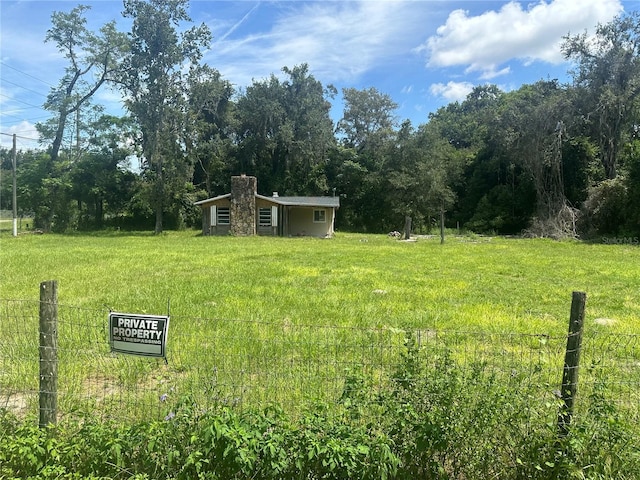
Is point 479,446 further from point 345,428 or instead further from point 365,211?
point 365,211

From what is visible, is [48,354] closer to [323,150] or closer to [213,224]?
[213,224]

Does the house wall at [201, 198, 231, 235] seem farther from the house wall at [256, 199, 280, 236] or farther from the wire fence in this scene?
the wire fence

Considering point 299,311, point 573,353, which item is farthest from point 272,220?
point 573,353

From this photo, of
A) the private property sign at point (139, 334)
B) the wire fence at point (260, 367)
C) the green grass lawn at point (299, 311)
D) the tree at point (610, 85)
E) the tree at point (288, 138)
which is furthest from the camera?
the tree at point (288, 138)

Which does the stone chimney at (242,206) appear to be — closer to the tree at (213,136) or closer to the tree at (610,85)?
the tree at (213,136)

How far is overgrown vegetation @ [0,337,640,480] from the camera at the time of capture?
98.1 inches

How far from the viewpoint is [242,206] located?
28703mm

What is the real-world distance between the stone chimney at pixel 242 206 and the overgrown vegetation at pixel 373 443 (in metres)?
26.1

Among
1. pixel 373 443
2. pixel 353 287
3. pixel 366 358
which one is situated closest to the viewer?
pixel 373 443

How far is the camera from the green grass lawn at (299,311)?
4.22 meters

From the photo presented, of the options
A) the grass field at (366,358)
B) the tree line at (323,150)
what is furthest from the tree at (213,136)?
the grass field at (366,358)

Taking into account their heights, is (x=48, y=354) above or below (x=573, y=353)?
below

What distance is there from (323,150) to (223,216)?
612 inches

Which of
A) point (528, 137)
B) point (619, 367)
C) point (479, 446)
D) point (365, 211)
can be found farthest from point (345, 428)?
point (365, 211)
